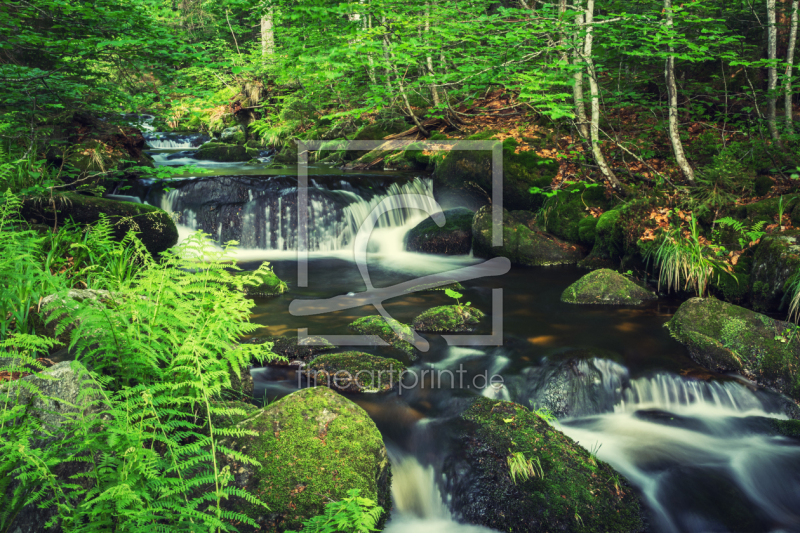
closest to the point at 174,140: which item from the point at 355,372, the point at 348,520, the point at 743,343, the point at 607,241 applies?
the point at 607,241

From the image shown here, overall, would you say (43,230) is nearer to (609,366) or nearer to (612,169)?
(609,366)

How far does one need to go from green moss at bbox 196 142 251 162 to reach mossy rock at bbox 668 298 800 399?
14.7m

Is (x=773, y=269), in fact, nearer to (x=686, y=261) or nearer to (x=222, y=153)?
(x=686, y=261)

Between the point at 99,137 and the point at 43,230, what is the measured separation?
172 inches

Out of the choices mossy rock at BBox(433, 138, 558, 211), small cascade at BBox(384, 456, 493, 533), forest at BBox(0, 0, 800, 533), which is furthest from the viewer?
mossy rock at BBox(433, 138, 558, 211)

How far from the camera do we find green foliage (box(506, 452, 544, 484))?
339 cm

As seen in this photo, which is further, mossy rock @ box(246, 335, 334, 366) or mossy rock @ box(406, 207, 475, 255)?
mossy rock @ box(406, 207, 475, 255)

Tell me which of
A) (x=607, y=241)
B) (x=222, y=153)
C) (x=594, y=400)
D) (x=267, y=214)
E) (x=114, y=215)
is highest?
(x=222, y=153)

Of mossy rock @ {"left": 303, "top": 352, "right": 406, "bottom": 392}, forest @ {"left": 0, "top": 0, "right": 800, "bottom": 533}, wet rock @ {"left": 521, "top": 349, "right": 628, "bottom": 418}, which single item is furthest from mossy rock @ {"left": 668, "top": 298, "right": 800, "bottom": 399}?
mossy rock @ {"left": 303, "top": 352, "right": 406, "bottom": 392}

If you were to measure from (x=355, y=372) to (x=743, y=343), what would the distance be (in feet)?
14.0

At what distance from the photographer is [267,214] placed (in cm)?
1028

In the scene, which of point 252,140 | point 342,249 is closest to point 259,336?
point 342,249

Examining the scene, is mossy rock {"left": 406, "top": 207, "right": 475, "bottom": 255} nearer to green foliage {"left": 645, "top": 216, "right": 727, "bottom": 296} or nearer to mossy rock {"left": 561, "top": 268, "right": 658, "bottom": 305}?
mossy rock {"left": 561, "top": 268, "right": 658, "bottom": 305}

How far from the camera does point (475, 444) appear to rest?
3.83m
